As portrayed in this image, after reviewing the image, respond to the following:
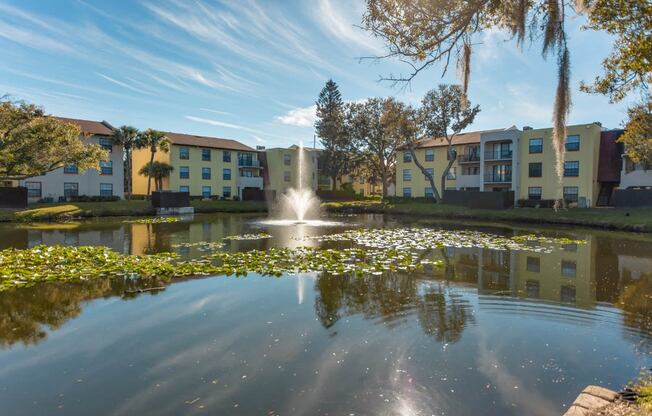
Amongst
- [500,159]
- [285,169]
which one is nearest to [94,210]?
[285,169]

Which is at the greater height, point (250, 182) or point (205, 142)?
point (205, 142)

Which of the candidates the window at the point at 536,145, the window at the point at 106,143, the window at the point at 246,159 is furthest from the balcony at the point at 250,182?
the window at the point at 536,145

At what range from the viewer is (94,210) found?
32469 mm

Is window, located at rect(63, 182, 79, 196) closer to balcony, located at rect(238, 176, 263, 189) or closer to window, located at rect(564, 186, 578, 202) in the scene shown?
balcony, located at rect(238, 176, 263, 189)

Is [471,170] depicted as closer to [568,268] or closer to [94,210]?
[568,268]

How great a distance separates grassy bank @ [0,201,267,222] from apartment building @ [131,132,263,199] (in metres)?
8.33

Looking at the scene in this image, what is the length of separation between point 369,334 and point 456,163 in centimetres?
4402

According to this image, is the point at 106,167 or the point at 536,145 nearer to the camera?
the point at 536,145

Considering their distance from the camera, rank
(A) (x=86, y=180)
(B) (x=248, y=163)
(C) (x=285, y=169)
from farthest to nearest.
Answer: (C) (x=285, y=169) → (B) (x=248, y=163) → (A) (x=86, y=180)

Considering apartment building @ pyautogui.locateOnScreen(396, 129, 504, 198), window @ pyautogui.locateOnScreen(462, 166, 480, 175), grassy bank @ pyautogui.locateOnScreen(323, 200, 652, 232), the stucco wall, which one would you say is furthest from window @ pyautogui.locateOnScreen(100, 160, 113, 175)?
window @ pyautogui.locateOnScreen(462, 166, 480, 175)

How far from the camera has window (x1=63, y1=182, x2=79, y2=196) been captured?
39.7 metres

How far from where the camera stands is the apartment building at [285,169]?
58.1 m

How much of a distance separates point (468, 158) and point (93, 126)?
40996 mm

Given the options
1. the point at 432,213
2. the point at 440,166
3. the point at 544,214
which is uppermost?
the point at 440,166
